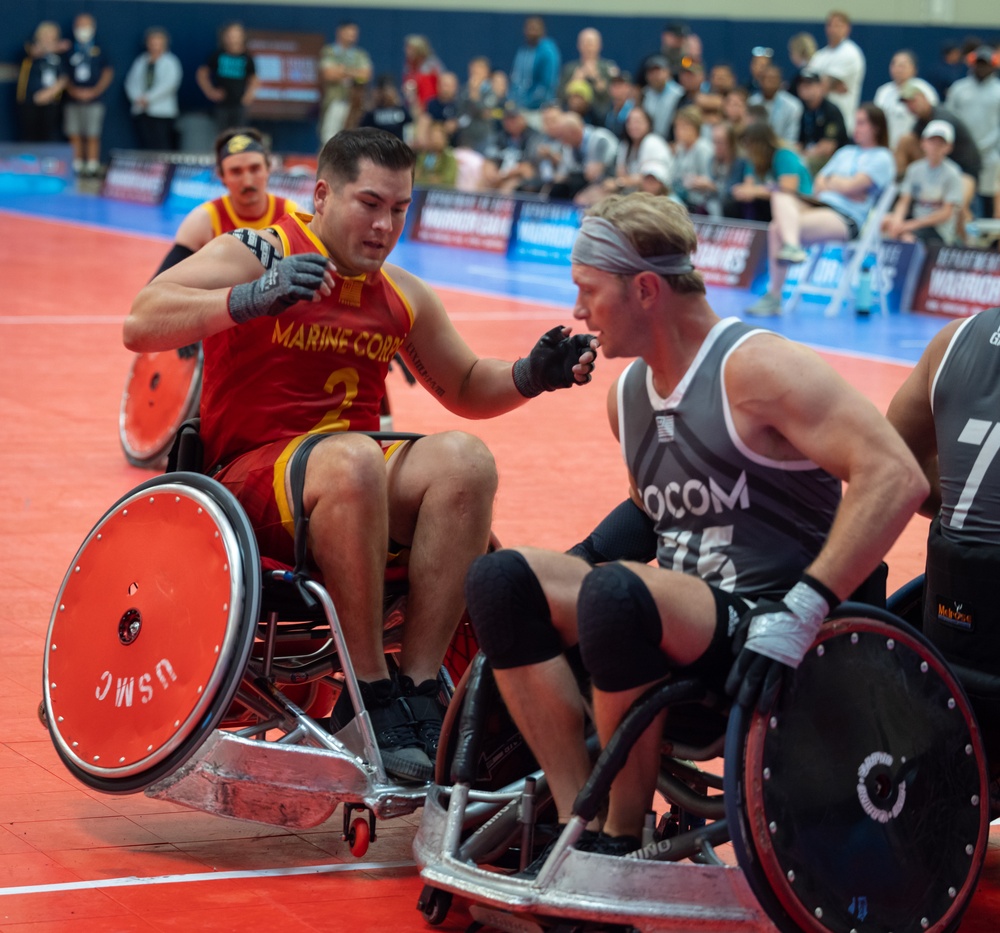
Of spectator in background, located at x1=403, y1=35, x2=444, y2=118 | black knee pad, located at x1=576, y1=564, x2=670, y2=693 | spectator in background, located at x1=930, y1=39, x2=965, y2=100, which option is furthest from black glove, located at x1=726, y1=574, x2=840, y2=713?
spectator in background, located at x1=403, y1=35, x2=444, y2=118

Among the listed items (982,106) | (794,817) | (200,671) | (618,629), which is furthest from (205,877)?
(982,106)

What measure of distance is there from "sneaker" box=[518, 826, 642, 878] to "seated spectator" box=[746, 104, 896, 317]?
11.5 meters

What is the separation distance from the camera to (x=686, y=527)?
363 cm

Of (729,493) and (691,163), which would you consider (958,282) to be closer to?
(691,163)

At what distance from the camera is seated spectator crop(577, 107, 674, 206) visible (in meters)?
18.1

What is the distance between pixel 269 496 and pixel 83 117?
964 inches

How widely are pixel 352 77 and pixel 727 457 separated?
82.3 feet

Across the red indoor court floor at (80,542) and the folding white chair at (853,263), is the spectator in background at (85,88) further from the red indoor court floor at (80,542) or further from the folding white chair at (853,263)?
the folding white chair at (853,263)

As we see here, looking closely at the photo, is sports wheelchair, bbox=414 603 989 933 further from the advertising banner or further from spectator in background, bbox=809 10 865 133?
spectator in background, bbox=809 10 865 133

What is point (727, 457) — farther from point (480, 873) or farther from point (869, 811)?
point (480, 873)

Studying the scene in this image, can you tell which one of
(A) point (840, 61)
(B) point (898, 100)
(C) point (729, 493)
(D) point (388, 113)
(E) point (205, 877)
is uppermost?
(A) point (840, 61)

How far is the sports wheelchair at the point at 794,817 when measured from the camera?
3250mm

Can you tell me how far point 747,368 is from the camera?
3.46m

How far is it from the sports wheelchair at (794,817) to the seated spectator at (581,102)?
17.8 m
